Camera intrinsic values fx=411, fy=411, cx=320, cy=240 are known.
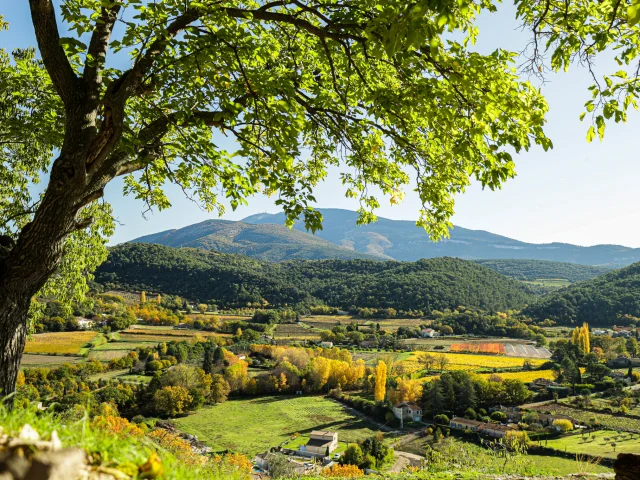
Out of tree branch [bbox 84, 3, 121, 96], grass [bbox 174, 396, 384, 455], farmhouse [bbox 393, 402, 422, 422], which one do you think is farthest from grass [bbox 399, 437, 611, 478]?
grass [bbox 174, 396, 384, 455]

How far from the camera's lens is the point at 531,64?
510cm

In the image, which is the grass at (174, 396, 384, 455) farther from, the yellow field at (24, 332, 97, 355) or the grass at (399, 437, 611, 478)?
the yellow field at (24, 332, 97, 355)

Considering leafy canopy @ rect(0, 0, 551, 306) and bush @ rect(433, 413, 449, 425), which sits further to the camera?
bush @ rect(433, 413, 449, 425)

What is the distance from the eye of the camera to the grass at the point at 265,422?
33875mm

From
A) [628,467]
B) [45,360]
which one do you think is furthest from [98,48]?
[45,360]

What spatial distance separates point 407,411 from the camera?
40469 millimetres

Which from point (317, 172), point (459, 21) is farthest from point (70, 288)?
point (459, 21)

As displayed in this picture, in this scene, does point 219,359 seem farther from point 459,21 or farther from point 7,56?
point 459,21

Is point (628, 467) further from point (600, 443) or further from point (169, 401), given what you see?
point (169, 401)

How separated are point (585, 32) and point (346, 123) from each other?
3.03 metres

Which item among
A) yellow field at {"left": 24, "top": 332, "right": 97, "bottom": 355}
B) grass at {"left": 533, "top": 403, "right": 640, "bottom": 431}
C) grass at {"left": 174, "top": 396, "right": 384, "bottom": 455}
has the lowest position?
grass at {"left": 174, "top": 396, "right": 384, "bottom": 455}

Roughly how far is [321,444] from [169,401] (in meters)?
18.3

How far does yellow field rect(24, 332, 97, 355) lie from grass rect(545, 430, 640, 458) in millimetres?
50645

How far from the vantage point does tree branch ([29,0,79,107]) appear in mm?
4398
